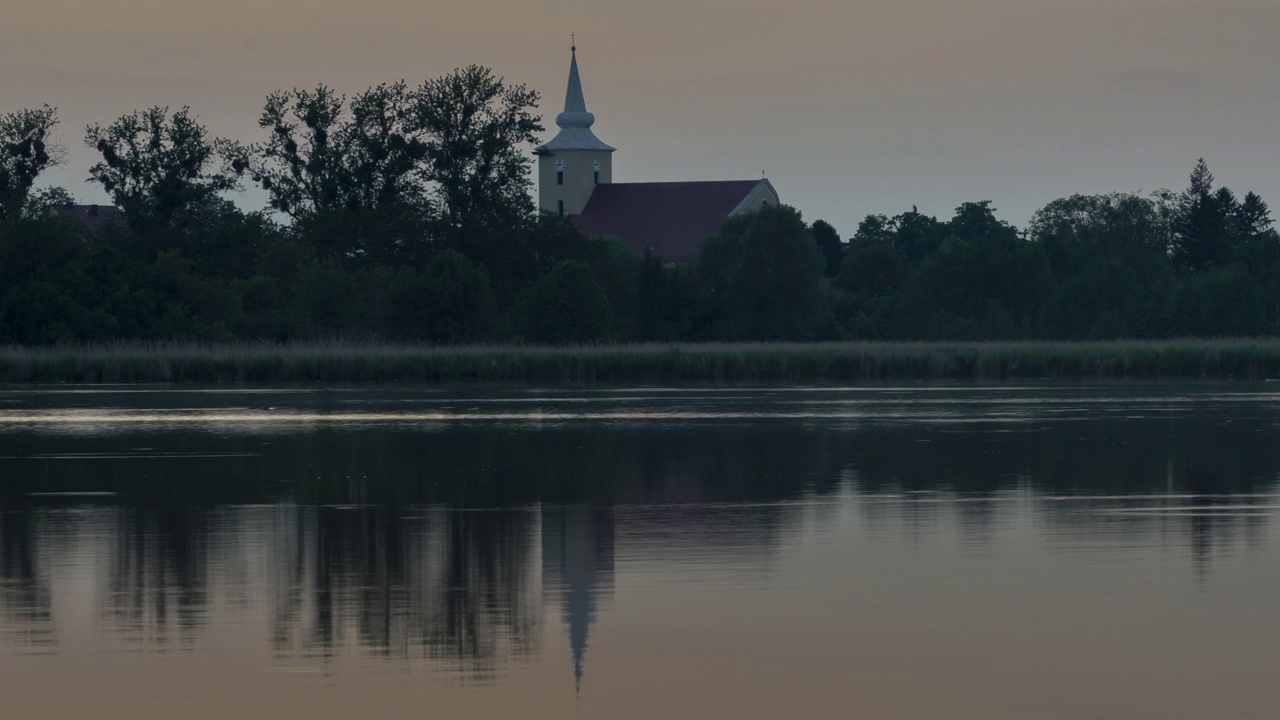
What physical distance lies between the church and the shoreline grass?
188ft

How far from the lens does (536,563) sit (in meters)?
11.0

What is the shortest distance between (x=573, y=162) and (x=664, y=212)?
9.07 metres

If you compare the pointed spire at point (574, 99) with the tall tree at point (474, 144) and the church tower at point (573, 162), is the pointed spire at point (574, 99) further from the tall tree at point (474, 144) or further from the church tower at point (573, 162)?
the tall tree at point (474, 144)

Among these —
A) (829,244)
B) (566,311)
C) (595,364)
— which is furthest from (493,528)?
(829,244)

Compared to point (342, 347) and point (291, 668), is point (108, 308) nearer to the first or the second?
point (342, 347)

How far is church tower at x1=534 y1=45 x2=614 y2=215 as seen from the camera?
120 metres

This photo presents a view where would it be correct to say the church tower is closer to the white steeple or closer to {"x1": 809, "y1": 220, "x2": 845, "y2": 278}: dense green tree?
the white steeple

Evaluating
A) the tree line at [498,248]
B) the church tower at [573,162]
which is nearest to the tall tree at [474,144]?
the tree line at [498,248]

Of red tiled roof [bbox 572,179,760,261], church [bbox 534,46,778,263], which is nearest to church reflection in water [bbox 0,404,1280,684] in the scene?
church [bbox 534,46,778,263]

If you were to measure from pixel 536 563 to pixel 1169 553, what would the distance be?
3.93m

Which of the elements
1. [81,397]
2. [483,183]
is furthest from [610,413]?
[483,183]

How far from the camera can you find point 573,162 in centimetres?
12031

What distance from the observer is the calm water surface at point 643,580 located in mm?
7641

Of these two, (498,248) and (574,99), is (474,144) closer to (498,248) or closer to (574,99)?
(498,248)
